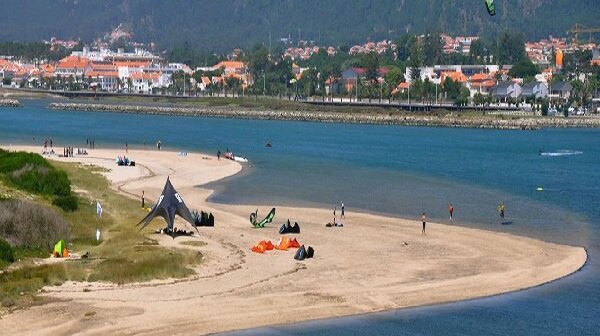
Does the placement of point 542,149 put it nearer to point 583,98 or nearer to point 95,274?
point 583,98

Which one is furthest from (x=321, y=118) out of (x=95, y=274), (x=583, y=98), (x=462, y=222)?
(x=95, y=274)

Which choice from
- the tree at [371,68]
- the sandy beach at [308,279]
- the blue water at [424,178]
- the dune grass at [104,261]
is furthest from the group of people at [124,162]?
the tree at [371,68]

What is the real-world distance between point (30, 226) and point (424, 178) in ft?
111

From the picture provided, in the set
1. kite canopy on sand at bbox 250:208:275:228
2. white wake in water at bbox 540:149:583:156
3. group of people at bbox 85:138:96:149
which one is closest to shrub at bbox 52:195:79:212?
kite canopy on sand at bbox 250:208:275:228

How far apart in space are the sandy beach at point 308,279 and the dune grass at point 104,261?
0.57 metres

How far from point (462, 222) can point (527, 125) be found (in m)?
82.6

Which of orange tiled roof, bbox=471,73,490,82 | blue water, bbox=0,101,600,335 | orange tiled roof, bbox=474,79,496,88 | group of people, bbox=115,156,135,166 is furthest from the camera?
orange tiled roof, bbox=471,73,490,82

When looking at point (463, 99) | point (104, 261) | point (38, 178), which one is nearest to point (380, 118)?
point (463, 99)

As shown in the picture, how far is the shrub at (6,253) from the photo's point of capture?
33519mm

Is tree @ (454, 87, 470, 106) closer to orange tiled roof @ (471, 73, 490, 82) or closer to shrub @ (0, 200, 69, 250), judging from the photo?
orange tiled roof @ (471, 73, 490, 82)

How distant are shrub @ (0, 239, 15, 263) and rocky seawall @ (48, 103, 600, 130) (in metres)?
97.8

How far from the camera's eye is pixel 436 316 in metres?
30.6

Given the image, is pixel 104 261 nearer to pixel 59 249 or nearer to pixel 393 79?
pixel 59 249

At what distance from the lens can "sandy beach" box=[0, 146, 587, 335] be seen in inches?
1129
